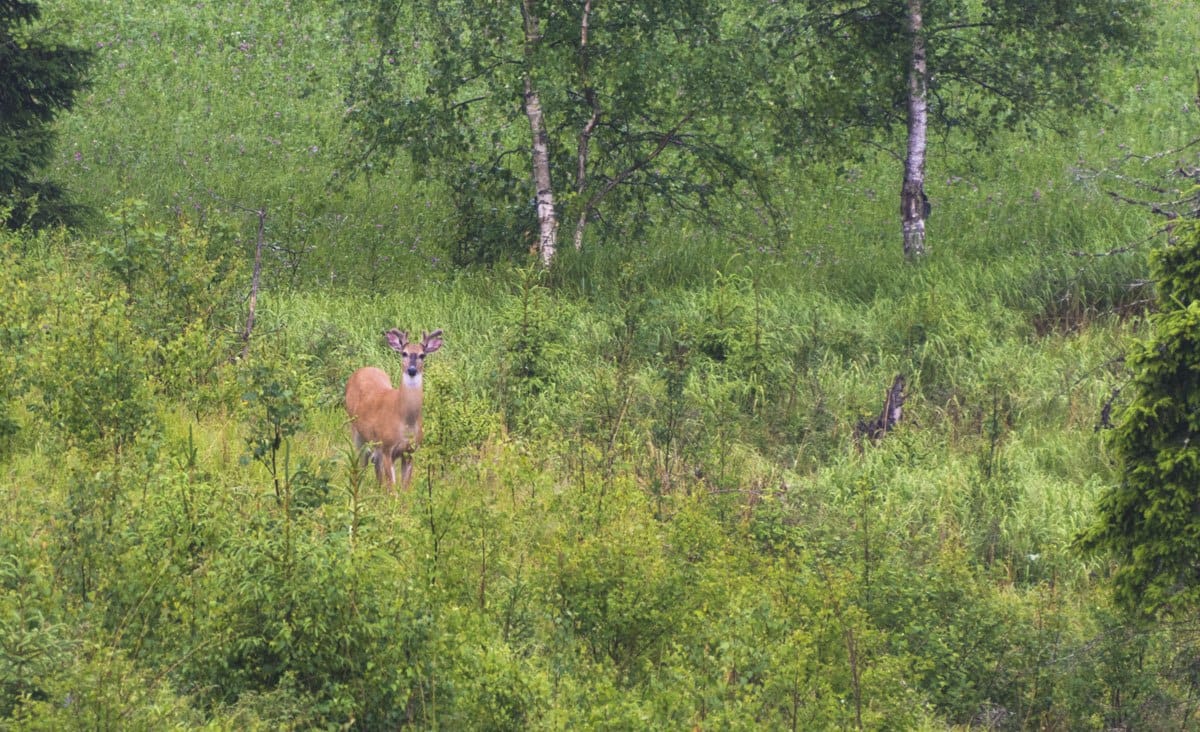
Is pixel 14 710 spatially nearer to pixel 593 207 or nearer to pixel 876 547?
pixel 876 547

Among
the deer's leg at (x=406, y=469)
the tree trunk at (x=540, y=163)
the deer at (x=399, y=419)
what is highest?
the tree trunk at (x=540, y=163)

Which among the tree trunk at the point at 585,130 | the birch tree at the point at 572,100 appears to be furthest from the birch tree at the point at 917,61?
the tree trunk at the point at 585,130

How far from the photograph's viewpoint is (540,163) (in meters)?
15.9

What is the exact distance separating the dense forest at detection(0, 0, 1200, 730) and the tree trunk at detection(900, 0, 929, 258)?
1.7 inches

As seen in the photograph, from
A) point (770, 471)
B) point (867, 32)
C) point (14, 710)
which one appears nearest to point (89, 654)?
point (14, 710)

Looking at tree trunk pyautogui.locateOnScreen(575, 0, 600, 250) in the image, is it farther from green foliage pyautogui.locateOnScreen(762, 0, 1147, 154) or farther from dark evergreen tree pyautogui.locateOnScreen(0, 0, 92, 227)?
dark evergreen tree pyautogui.locateOnScreen(0, 0, 92, 227)

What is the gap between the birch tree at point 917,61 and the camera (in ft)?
52.0

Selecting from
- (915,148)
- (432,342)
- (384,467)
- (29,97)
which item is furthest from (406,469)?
(29,97)

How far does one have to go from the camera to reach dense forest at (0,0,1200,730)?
6.14m

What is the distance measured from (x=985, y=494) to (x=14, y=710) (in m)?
7.69

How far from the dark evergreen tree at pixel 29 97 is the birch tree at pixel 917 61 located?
27.4 ft

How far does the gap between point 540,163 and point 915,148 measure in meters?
4.39

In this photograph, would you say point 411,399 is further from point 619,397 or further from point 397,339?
point 619,397

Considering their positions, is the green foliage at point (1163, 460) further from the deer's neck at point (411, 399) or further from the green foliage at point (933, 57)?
the green foliage at point (933, 57)
